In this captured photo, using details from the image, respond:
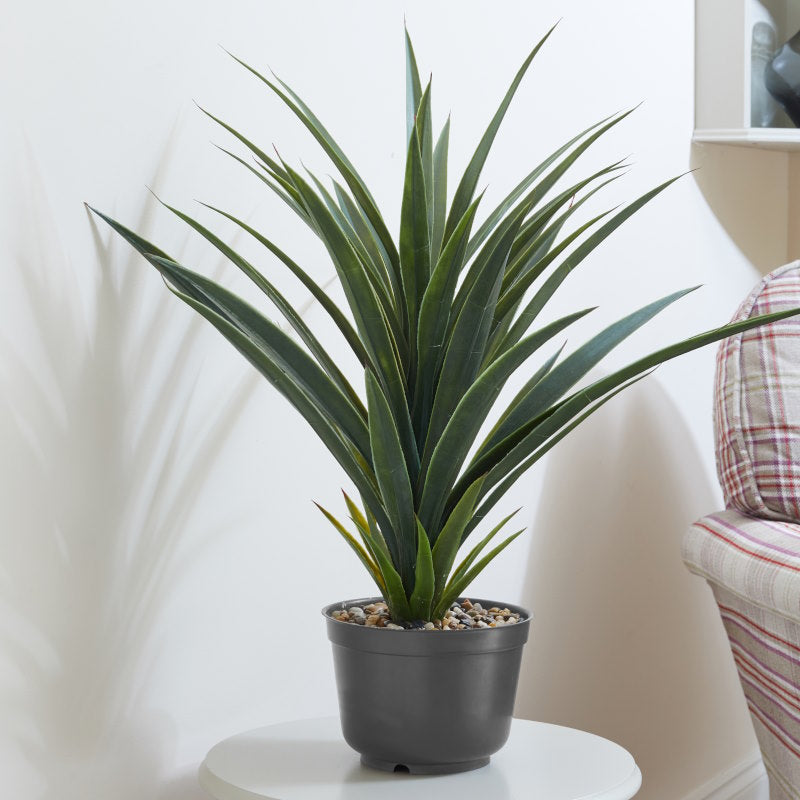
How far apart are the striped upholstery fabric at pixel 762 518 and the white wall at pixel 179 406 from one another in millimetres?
251

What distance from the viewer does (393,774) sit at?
86cm

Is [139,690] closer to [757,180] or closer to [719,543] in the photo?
[719,543]

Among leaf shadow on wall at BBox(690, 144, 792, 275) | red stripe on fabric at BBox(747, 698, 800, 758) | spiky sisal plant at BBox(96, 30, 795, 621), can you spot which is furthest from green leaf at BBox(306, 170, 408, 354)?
leaf shadow on wall at BBox(690, 144, 792, 275)

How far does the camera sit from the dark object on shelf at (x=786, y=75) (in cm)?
188

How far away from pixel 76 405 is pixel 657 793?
52.7 inches

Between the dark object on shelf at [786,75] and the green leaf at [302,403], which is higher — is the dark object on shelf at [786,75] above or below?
above

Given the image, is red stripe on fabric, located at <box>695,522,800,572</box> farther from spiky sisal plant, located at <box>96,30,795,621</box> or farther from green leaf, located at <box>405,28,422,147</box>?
green leaf, located at <box>405,28,422,147</box>

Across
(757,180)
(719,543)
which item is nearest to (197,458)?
(719,543)

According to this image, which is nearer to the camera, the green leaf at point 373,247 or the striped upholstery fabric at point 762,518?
the green leaf at point 373,247

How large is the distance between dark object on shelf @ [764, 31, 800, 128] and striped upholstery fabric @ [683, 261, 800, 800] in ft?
1.82

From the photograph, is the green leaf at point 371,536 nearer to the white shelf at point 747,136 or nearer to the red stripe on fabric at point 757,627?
the red stripe on fabric at point 757,627

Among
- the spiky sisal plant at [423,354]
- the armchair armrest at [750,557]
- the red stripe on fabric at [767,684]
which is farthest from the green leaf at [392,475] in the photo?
the red stripe on fabric at [767,684]

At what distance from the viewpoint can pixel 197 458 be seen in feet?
3.34

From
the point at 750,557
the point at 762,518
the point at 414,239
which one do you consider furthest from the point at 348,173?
the point at 762,518
